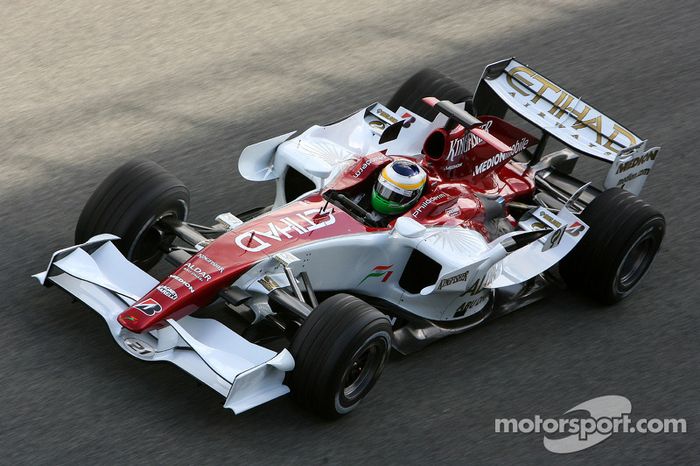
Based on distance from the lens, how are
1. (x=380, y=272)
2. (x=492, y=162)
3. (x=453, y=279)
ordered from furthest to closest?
(x=492, y=162) < (x=380, y=272) < (x=453, y=279)

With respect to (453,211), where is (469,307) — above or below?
below

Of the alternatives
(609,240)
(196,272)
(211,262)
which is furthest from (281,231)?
(609,240)

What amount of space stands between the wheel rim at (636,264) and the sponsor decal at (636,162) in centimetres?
55

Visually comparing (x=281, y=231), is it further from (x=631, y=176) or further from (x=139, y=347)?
(x=631, y=176)

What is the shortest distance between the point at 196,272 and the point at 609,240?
112 inches

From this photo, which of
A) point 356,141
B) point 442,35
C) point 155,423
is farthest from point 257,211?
point 442,35

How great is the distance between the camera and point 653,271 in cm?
818

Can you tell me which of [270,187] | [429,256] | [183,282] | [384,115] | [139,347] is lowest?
[270,187]

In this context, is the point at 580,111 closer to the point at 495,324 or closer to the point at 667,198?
the point at 667,198

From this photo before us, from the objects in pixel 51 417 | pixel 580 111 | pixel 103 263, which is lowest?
pixel 51 417

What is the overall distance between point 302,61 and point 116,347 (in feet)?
15.3

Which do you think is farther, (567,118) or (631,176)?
(567,118)

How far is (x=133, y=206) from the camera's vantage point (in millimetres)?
7090

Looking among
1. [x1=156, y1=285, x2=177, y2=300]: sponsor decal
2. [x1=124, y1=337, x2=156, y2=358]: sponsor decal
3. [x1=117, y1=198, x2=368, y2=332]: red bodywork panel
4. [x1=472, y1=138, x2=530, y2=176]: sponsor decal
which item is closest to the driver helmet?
[x1=117, y1=198, x2=368, y2=332]: red bodywork panel
